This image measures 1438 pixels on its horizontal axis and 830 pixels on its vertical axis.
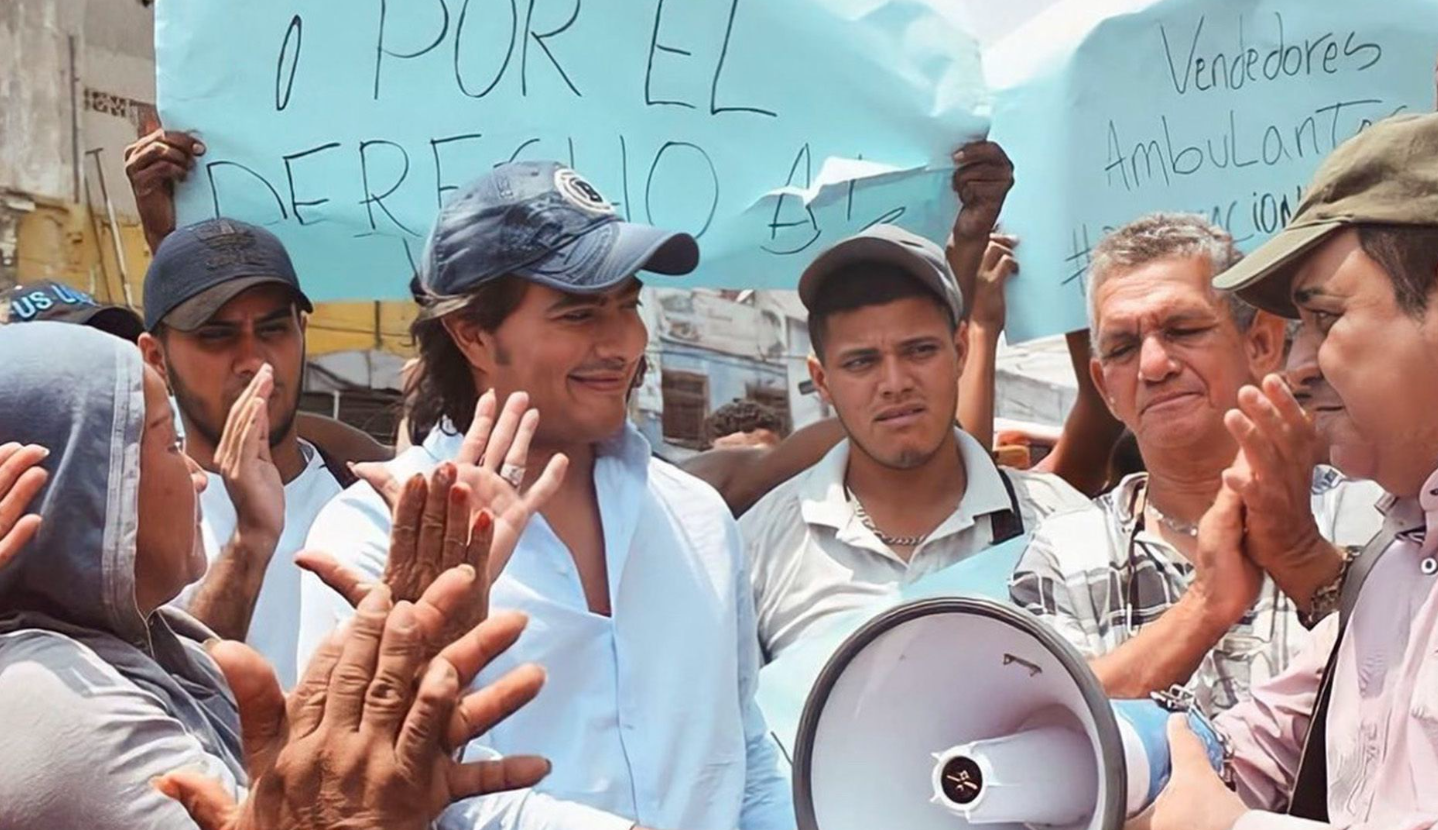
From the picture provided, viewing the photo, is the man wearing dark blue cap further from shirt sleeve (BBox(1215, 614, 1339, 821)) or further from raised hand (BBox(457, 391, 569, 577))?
shirt sleeve (BBox(1215, 614, 1339, 821))

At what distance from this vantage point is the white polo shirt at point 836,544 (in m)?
3.27

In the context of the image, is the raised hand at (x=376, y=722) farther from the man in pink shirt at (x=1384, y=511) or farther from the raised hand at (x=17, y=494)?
the man in pink shirt at (x=1384, y=511)

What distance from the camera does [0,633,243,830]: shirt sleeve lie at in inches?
67.8

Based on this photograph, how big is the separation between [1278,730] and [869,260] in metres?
1.66

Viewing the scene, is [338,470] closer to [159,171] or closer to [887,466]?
[159,171]

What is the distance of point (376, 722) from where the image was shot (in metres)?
1.58

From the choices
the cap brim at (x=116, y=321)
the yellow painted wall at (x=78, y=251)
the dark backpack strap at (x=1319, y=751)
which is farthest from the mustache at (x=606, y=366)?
the yellow painted wall at (x=78, y=251)

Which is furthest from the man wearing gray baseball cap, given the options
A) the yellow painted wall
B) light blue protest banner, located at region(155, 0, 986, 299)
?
the yellow painted wall

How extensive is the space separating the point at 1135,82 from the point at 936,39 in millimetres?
494

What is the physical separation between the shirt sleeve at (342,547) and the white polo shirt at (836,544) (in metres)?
1.00

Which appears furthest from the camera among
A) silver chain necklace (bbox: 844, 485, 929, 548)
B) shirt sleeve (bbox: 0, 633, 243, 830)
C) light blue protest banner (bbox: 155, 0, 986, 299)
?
light blue protest banner (bbox: 155, 0, 986, 299)

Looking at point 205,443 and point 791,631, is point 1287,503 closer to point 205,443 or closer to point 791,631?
point 791,631

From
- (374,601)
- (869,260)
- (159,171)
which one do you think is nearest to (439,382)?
(869,260)

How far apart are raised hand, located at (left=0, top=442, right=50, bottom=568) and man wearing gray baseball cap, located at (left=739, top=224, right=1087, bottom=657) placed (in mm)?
1671
